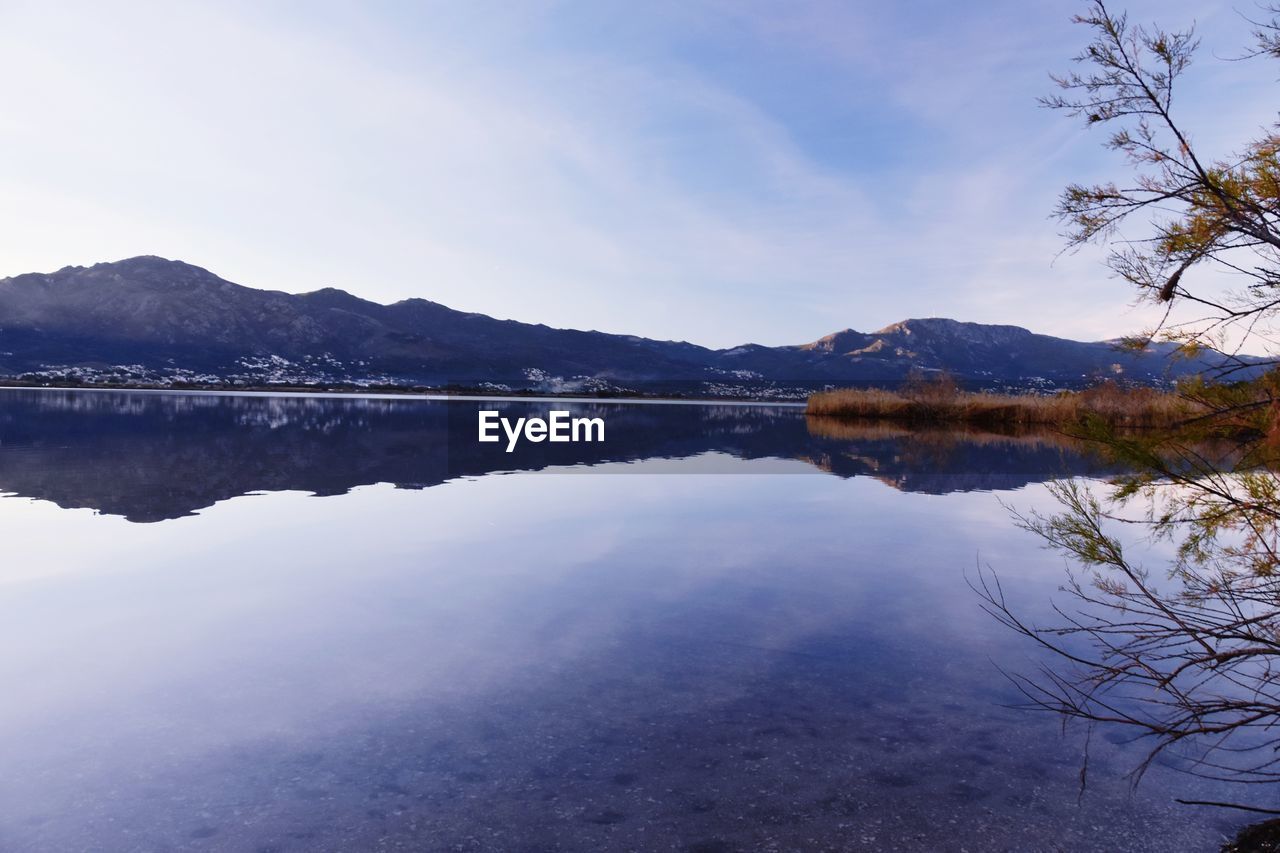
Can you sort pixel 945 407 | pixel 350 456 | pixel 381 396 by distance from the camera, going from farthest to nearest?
pixel 381 396 → pixel 945 407 → pixel 350 456

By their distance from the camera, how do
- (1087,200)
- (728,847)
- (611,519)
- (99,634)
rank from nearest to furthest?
1. (728,847)
2. (1087,200)
3. (99,634)
4. (611,519)

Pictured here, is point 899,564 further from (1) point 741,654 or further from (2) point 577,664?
(2) point 577,664

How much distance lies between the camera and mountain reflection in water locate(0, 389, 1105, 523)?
17141 millimetres

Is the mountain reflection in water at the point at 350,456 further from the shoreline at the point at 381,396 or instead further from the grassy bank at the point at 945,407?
the shoreline at the point at 381,396

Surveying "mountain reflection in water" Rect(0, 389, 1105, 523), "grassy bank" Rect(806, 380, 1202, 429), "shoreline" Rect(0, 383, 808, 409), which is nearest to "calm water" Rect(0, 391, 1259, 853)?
"mountain reflection in water" Rect(0, 389, 1105, 523)

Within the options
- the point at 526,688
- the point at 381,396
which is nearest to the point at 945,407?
the point at 526,688

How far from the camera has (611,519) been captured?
14750mm

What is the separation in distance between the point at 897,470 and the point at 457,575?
17.1 meters

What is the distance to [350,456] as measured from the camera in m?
25.4

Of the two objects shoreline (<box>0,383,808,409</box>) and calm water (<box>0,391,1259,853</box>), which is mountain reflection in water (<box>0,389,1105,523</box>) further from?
shoreline (<box>0,383,808,409</box>)

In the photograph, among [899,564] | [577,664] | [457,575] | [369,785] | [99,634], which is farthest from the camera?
[899,564]

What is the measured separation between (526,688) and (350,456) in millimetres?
21119

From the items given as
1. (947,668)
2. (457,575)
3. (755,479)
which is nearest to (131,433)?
(755,479)

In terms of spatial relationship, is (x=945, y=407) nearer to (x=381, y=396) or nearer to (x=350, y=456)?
(x=350, y=456)
